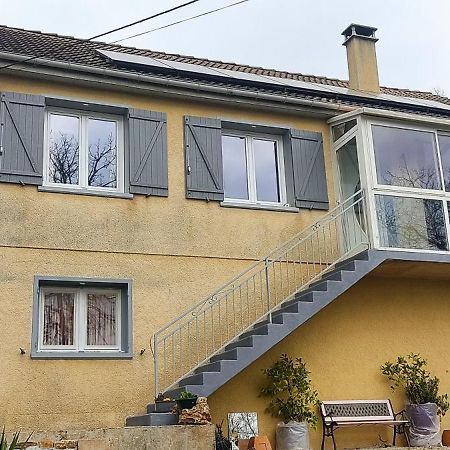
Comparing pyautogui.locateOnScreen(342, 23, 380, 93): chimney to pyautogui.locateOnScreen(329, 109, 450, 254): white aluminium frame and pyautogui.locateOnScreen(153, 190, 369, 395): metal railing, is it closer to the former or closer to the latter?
pyautogui.locateOnScreen(329, 109, 450, 254): white aluminium frame

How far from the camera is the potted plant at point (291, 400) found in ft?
37.6

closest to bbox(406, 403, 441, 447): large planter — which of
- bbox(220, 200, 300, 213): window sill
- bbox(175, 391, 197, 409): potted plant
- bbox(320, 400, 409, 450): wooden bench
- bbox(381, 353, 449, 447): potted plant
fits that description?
bbox(381, 353, 449, 447): potted plant

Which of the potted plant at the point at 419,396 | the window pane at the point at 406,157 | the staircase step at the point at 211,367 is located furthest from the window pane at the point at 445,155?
the staircase step at the point at 211,367

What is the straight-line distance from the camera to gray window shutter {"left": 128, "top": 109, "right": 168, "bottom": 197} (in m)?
12.1

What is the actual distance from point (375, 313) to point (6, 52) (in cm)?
756

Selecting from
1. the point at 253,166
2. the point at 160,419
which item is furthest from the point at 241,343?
the point at 253,166

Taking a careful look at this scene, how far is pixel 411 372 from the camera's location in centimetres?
1287

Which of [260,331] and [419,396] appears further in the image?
[419,396]

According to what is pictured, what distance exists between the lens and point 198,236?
12.3 m

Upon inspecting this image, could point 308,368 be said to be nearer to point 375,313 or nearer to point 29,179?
point 375,313

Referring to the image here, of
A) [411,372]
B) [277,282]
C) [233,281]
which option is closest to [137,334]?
[233,281]

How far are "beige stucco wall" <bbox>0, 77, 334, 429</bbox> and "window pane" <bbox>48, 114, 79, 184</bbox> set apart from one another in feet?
1.41

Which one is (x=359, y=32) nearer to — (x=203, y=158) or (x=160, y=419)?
(x=203, y=158)

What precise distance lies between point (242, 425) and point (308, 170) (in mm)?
4687
